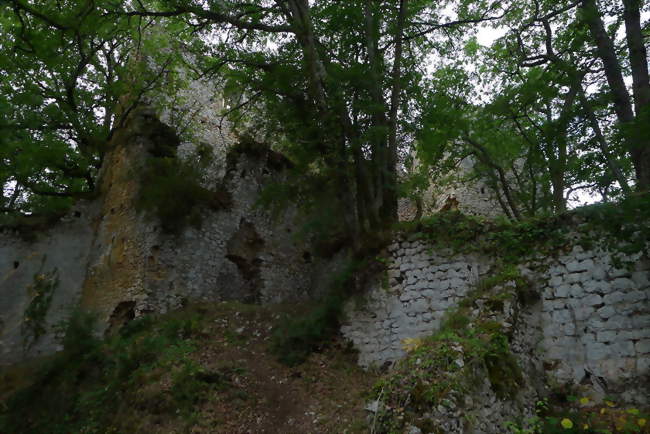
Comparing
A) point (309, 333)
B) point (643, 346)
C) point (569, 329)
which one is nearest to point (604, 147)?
point (569, 329)

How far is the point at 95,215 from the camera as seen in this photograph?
1262 cm

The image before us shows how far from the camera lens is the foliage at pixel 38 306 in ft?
35.4

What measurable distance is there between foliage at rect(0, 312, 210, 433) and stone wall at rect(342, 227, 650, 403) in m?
3.04

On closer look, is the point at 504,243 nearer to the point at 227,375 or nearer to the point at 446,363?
the point at 446,363

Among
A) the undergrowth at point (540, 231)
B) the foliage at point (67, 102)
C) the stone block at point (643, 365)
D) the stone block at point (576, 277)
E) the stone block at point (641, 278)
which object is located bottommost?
the stone block at point (643, 365)

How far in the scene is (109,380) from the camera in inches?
320

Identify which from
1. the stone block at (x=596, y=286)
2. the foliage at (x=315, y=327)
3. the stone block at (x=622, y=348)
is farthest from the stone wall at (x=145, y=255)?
the stone block at (x=622, y=348)

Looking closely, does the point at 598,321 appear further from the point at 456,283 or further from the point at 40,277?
the point at 40,277

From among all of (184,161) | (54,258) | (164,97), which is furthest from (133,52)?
(54,258)

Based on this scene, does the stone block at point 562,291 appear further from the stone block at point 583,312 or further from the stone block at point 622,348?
the stone block at point 622,348

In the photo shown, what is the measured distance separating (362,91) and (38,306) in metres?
9.43

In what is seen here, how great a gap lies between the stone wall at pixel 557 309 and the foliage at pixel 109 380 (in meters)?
3.04

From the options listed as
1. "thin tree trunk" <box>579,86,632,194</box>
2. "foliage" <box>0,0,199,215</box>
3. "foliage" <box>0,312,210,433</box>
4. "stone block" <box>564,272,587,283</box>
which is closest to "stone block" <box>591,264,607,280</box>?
"stone block" <box>564,272,587,283</box>

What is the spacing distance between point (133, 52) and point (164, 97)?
2.21 metres
